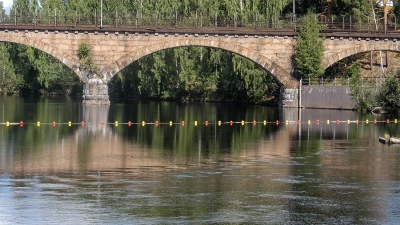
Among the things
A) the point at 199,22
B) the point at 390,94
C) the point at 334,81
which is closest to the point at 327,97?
the point at 334,81

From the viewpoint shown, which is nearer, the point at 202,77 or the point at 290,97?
the point at 290,97

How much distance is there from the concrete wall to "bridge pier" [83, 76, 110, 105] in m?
17.2

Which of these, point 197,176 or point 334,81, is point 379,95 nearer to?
point 334,81

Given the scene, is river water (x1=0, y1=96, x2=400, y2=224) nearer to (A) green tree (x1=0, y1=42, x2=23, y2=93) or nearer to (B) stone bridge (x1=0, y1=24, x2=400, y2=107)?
(B) stone bridge (x1=0, y1=24, x2=400, y2=107)

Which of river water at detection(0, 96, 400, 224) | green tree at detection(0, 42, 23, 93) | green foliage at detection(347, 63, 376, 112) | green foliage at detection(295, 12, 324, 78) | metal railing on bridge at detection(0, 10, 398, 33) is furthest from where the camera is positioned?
green tree at detection(0, 42, 23, 93)

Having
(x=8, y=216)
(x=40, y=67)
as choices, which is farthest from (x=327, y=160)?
(x=40, y=67)

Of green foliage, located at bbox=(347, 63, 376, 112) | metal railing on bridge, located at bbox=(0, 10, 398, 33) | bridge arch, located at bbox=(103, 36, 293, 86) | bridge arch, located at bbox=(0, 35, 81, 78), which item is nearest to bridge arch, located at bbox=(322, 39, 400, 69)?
metal railing on bridge, located at bbox=(0, 10, 398, 33)

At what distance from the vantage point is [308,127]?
44094 mm

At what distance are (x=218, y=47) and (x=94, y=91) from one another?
11.5 m

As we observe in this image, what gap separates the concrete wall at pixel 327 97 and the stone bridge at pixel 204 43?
1.11m

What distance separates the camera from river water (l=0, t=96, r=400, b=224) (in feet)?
61.4

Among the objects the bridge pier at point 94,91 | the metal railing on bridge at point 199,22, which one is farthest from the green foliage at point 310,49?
the bridge pier at point 94,91

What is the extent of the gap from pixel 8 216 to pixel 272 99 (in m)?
58.1

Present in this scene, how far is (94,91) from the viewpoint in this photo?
69.8 meters
